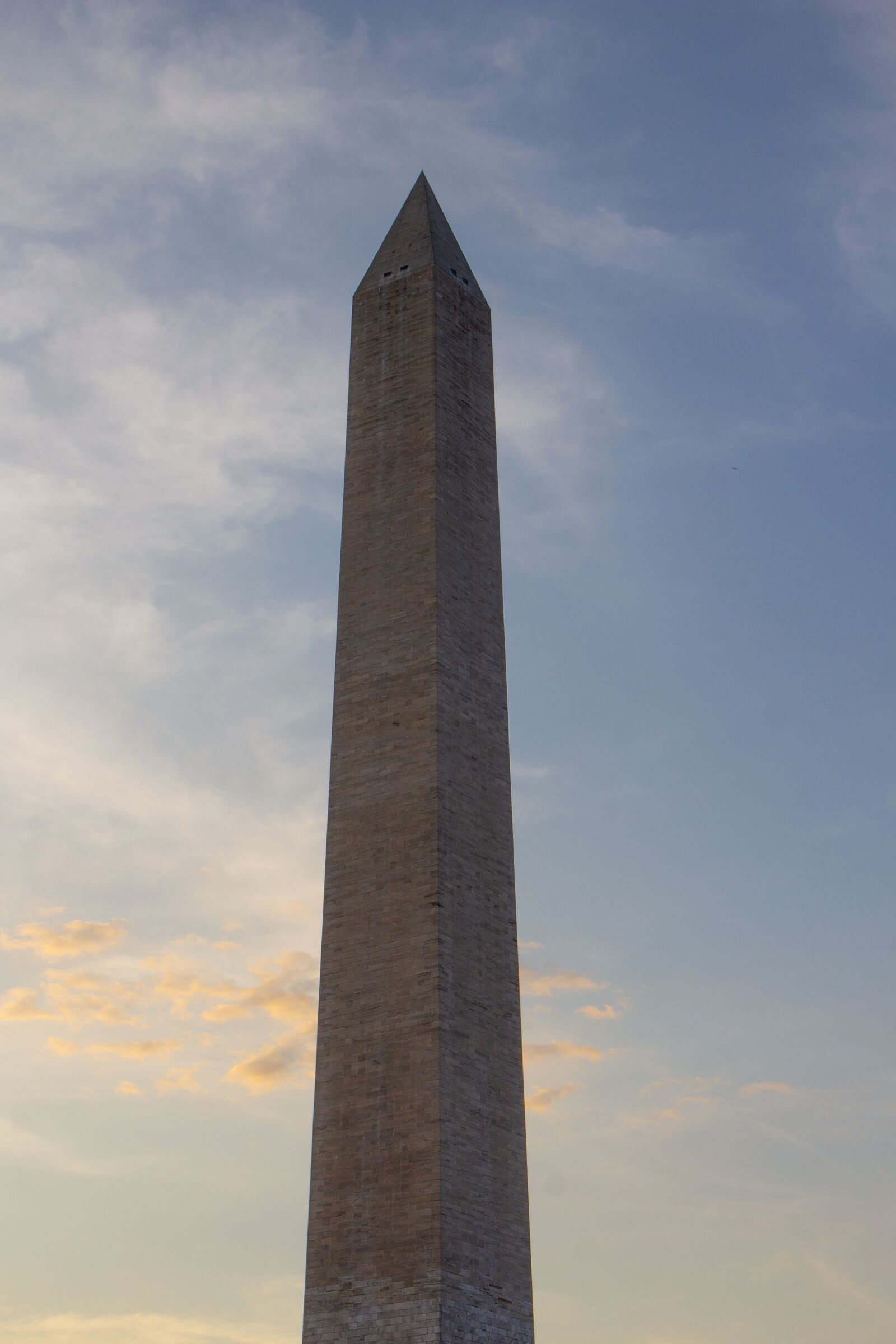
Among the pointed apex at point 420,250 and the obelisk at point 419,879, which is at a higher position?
the pointed apex at point 420,250

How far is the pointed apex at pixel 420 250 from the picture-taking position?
108 feet

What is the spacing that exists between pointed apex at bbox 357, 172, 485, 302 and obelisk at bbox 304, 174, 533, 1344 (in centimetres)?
10

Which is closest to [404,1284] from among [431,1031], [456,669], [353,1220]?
[353,1220]

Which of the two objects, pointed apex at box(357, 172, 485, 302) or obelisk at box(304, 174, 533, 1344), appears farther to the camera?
pointed apex at box(357, 172, 485, 302)

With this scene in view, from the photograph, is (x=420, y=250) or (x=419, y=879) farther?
(x=420, y=250)

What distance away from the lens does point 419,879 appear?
2633cm

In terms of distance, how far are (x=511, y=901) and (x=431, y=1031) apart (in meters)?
3.57

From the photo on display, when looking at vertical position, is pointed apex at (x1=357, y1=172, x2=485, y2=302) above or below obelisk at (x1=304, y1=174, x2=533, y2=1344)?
above

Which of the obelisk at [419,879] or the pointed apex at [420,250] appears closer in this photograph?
the obelisk at [419,879]

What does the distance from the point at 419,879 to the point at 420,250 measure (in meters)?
13.7

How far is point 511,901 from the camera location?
27938mm

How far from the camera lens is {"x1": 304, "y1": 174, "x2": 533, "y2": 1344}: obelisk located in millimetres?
24281

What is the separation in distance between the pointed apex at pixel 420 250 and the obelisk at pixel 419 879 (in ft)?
0.33

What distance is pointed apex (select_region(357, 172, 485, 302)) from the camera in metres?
32.9
